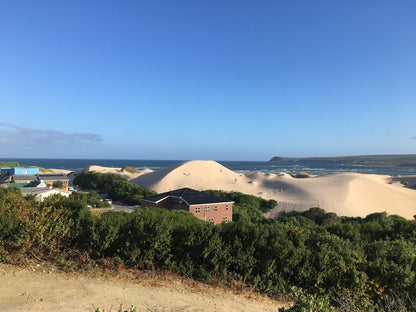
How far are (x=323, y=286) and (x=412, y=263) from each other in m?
2.48

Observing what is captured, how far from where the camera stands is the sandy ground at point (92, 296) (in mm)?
5219

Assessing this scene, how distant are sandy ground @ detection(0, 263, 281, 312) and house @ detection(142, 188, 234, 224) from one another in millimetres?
19304

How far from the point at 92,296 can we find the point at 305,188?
1939 inches

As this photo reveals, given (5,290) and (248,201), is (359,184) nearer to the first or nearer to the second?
(248,201)

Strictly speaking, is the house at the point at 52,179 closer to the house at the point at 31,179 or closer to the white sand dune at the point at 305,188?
the house at the point at 31,179

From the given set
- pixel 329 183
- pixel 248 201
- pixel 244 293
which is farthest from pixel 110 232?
pixel 329 183

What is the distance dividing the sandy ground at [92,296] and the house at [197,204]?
19.3 metres

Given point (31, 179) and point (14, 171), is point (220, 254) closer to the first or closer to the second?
point (31, 179)

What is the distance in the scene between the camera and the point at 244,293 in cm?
680

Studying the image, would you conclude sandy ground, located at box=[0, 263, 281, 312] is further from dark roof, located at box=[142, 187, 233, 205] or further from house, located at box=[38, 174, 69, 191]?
house, located at box=[38, 174, 69, 191]

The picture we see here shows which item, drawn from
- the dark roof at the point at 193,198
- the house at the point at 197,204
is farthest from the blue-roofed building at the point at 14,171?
the dark roof at the point at 193,198

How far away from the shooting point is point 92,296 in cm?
564

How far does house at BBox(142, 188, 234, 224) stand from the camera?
26375 mm

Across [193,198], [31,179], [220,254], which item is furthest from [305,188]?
[220,254]
